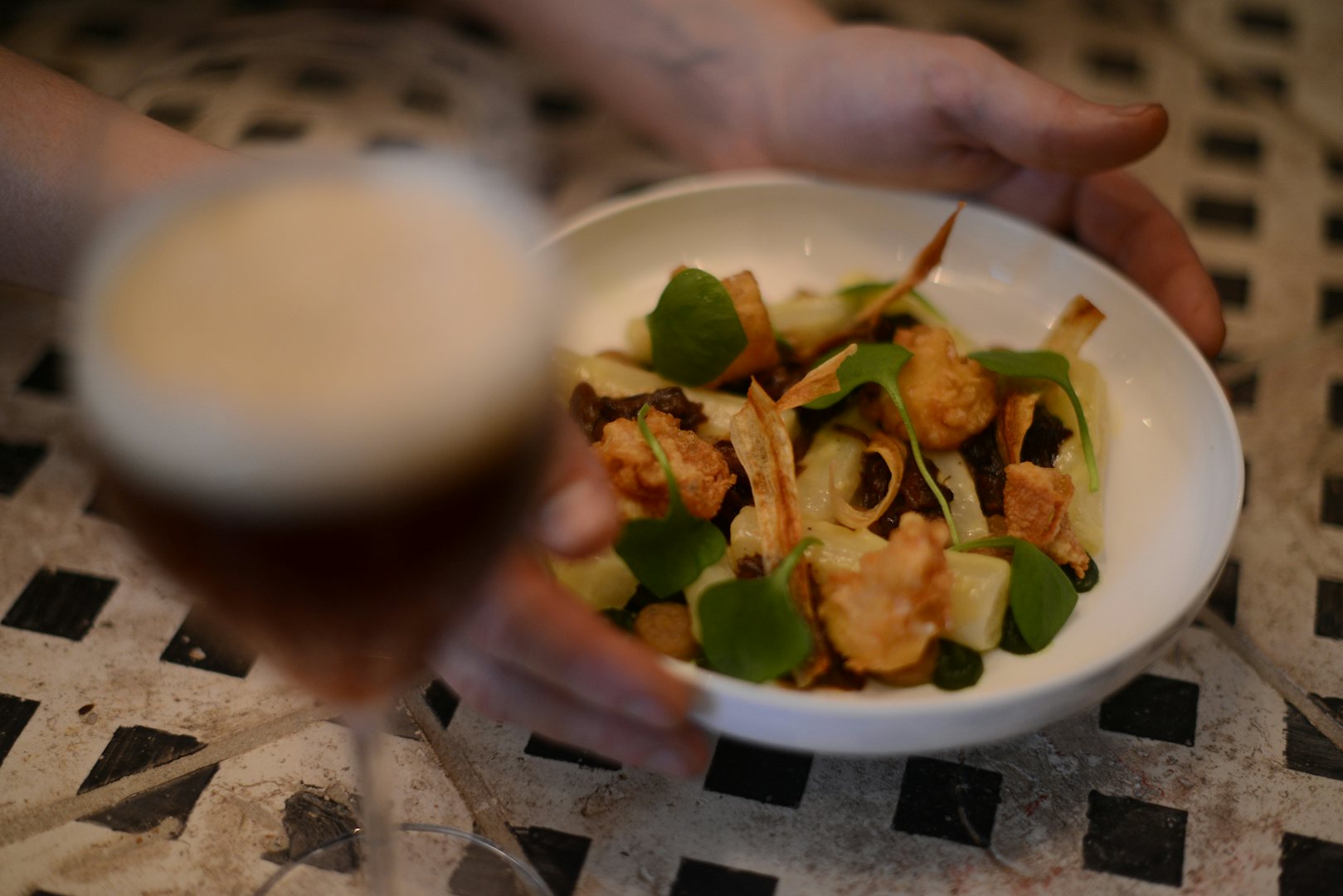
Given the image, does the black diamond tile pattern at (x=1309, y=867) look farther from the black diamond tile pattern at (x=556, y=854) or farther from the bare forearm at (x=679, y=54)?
the bare forearm at (x=679, y=54)

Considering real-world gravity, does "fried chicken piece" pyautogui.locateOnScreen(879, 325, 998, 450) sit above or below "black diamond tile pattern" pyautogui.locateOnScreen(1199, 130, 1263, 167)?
above

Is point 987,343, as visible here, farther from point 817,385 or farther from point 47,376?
point 47,376

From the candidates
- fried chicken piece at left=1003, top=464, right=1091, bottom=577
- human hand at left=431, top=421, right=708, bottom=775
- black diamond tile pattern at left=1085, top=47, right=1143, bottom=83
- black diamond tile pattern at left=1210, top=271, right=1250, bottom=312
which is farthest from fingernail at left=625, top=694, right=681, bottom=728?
black diamond tile pattern at left=1085, top=47, right=1143, bottom=83

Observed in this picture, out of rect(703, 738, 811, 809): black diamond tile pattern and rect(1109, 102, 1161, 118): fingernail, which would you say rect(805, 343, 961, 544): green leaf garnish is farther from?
rect(1109, 102, 1161, 118): fingernail

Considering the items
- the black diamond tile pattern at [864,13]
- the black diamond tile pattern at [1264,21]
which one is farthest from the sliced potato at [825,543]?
the black diamond tile pattern at [1264,21]

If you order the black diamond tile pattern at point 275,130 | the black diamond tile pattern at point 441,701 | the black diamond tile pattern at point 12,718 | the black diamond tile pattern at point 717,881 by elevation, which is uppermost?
the black diamond tile pattern at point 275,130

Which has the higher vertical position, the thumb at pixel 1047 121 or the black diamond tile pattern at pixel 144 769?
the thumb at pixel 1047 121
